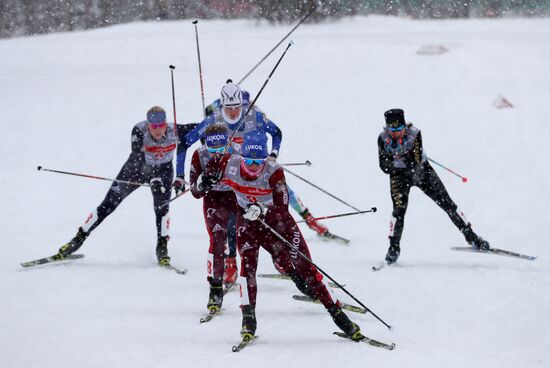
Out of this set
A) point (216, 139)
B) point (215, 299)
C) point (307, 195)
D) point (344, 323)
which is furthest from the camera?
point (307, 195)

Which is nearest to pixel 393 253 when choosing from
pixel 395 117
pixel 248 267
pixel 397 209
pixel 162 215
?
pixel 397 209

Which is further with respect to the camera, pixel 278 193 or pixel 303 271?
pixel 278 193

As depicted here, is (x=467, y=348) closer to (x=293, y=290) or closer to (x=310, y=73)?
(x=293, y=290)

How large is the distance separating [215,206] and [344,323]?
1.96 metres

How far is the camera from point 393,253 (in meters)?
8.34

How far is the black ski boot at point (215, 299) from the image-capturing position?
675cm

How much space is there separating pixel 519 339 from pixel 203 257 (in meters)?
4.43

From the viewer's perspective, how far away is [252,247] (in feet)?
20.1

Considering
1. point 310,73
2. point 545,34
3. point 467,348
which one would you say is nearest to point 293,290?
point 467,348

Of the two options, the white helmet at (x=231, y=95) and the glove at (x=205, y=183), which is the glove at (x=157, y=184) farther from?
the glove at (x=205, y=183)

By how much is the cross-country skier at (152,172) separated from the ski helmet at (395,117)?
2.69 meters

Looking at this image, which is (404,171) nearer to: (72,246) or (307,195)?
(307,195)

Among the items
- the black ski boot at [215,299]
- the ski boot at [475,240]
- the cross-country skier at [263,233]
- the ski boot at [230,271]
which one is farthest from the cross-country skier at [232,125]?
the ski boot at [475,240]

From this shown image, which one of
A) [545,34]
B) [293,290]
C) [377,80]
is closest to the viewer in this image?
[293,290]
